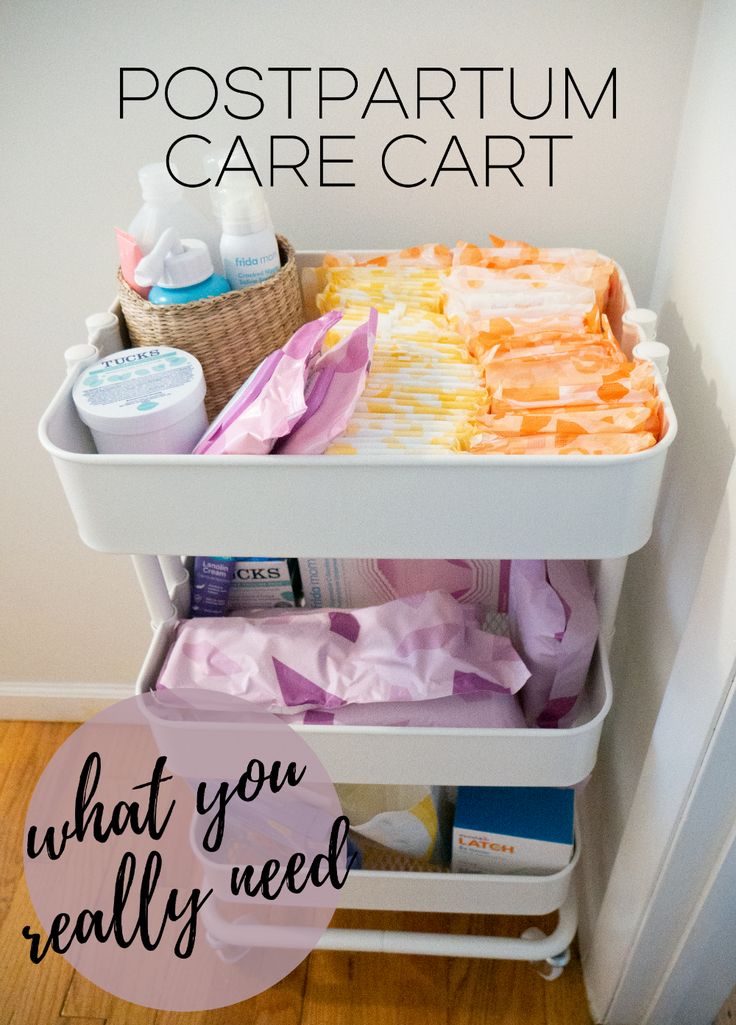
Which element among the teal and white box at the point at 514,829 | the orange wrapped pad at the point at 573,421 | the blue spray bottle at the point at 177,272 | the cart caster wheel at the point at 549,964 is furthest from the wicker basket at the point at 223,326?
the cart caster wheel at the point at 549,964

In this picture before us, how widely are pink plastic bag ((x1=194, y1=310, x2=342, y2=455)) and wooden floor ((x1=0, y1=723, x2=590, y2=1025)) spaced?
33.4 inches

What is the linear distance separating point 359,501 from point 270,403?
99 millimetres

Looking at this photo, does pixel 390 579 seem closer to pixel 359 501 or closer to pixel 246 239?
pixel 359 501

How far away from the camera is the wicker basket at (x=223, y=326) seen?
698 mm

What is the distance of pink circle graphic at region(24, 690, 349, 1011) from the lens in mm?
832

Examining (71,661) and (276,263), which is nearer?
(276,263)

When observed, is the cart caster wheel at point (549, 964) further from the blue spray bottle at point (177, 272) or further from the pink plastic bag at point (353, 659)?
the blue spray bottle at point (177, 272)

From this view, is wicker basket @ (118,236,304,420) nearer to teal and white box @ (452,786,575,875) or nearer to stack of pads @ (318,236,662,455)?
stack of pads @ (318,236,662,455)

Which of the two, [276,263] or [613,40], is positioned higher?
[613,40]

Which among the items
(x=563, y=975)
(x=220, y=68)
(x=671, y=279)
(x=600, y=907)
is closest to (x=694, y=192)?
(x=671, y=279)

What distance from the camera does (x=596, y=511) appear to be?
0.62m

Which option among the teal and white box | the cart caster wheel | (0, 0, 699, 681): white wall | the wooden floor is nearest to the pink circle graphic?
the wooden floor

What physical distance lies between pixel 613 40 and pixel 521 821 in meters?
0.80

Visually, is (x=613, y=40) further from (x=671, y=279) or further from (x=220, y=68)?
(x=220, y=68)
